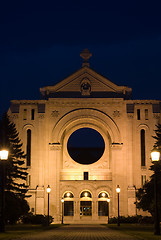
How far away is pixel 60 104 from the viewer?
7281cm

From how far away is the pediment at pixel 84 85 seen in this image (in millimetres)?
73625

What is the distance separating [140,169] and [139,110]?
9.47 meters

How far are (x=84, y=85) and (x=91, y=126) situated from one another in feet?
22.6

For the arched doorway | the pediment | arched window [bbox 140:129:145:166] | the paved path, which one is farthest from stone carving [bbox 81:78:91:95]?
the paved path

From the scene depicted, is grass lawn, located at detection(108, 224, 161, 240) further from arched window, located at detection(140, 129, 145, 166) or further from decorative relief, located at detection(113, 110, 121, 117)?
decorative relief, located at detection(113, 110, 121, 117)

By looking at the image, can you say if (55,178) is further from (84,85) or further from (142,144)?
(84,85)

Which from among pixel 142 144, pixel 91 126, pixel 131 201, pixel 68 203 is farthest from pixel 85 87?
pixel 131 201

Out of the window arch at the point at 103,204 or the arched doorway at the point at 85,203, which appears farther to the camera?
the arched doorway at the point at 85,203

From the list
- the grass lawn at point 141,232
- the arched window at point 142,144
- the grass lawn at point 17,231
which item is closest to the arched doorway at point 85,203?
the arched window at point 142,144

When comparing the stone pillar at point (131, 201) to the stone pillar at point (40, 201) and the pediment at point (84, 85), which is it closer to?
the stone pillar at point (40, 201)

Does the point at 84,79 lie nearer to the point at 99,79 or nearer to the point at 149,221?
the point at 99,79

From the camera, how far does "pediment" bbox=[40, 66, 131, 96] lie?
73.6m

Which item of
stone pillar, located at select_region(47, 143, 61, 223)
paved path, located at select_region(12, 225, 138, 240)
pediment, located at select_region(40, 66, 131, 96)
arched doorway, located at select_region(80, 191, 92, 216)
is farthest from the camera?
pediment, located at select_region(40, 66, 131, 96)

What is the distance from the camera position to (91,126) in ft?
246
